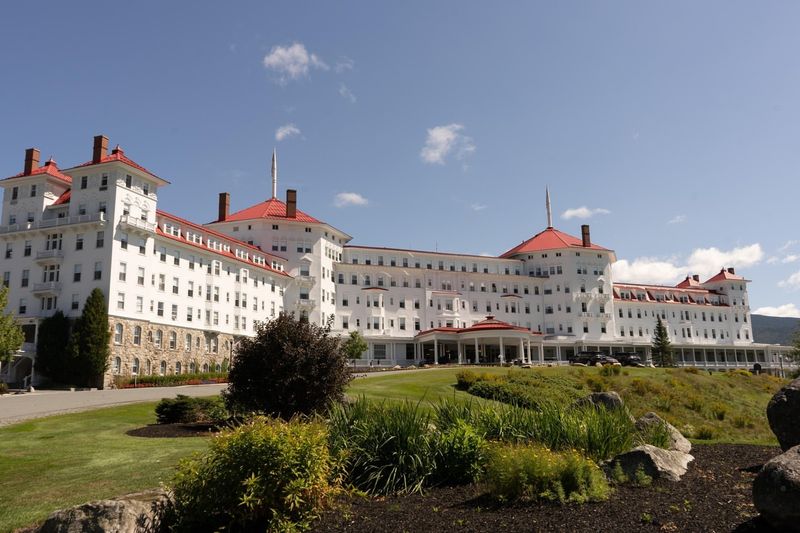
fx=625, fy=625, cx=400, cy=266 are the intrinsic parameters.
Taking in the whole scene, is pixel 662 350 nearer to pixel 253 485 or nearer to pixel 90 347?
pixel 90 347

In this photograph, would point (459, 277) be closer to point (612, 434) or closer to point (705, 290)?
point (705, 290)

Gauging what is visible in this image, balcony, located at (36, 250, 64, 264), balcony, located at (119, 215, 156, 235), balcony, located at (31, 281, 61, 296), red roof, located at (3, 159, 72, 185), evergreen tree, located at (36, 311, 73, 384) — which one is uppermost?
red roof, located at (3, 159, 72, 185)

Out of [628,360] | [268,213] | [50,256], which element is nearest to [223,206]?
[268,213]

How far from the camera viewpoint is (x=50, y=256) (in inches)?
2206

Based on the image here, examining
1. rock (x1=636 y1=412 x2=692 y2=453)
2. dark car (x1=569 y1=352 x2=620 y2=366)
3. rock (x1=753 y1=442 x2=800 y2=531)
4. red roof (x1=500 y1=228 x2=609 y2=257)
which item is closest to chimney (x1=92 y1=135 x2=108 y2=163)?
dark car (x1=569 y1=352 x2=620 y2=366)

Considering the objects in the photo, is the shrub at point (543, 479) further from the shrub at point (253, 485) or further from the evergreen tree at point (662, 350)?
the evergreen tree at point (662, 350)

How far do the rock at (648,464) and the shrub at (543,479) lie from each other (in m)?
0.87

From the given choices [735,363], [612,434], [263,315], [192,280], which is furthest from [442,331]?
[612,434]

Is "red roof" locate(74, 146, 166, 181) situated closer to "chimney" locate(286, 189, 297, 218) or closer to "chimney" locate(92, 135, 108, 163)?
"chimney" locate(92, 135, 108, 163)

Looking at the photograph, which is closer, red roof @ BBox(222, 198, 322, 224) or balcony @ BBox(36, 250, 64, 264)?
balcony @ BBox(36, 250, 64, 264)

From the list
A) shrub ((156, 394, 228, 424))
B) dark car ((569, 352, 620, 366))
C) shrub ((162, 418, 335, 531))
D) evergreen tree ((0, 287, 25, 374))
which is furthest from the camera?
dark car ((569, 352, 620, 366))

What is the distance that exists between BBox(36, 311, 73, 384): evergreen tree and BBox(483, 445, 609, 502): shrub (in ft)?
160

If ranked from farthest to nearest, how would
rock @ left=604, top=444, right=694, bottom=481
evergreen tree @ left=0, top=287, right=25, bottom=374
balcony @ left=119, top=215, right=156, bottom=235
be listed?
balcony @ left=119, top=215, right=156, bottom=235 < evergreen tree @ left=0, top=287, right=25, bottom=374 < rock @ left=604, top=444, right=694, bottom=481

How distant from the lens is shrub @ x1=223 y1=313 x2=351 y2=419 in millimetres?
18969
